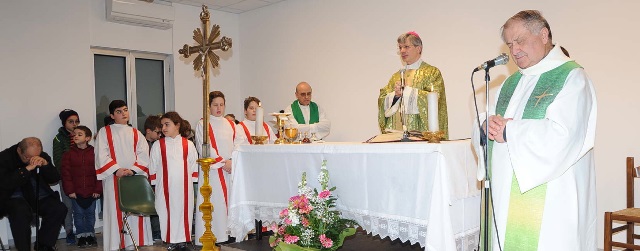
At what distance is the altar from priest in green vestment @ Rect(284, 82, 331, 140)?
2.48 metres

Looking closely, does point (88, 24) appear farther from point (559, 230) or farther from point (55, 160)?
point (559, 230)

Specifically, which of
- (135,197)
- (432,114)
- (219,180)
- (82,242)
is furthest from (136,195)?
(432,114)

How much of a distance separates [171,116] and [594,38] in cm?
445

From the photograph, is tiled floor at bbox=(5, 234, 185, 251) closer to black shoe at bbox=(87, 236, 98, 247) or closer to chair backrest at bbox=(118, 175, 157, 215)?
black shoe at bbox=(87, 236, 98, 247)

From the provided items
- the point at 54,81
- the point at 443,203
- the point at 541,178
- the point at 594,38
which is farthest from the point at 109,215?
the point at 594,38

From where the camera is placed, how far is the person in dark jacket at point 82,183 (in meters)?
6.48

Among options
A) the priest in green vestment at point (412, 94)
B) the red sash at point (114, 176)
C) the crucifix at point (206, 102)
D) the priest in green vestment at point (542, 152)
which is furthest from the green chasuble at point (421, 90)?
the red sash at point (114, 176)

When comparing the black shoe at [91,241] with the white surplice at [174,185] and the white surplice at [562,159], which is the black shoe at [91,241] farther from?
the white surplice at [562,159]

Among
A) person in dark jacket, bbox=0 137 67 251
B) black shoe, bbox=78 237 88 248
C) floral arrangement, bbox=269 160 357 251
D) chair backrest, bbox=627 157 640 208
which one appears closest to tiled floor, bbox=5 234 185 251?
black shoe, bbox=78 237 88 248

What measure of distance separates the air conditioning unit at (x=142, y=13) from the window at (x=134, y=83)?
516 mm

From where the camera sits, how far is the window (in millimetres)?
8023

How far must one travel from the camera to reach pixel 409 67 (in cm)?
465

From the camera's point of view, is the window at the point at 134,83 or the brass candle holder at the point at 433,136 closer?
the brass candle holder at the point at 433,136

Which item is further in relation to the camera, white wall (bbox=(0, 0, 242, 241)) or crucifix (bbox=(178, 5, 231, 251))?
white wall (bbox=(0, 0, 242, 241))
